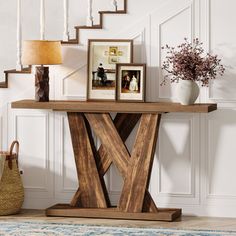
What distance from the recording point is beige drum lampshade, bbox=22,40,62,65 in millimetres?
6164

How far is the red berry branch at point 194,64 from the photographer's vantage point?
6.00 metres

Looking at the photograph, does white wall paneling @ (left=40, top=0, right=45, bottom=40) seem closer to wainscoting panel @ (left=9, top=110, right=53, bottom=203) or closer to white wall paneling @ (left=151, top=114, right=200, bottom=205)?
wainscoting panel @ (left=9, top=110, right=53, bottom=203)

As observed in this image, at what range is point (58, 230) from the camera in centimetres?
579

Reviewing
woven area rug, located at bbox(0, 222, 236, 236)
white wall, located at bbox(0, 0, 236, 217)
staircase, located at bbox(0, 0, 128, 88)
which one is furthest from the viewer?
staircase, located at bbox(0, 0, 128, 88)

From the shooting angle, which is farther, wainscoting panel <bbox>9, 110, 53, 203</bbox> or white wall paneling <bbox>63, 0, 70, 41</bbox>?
wainscoting panel <bbox>9, 110, 53, 203</bbox>

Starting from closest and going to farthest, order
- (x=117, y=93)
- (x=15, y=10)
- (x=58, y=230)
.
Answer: (x=58, y=230) < (x=117, y=93) < (x=15, y=10)

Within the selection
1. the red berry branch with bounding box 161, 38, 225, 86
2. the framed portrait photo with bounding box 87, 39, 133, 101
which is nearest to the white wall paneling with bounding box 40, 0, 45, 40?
the framed portrait photo with bounding box 87, 39, 133, 101

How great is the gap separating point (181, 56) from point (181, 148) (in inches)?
30.4

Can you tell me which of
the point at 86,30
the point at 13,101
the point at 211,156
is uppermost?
the point at 86,30

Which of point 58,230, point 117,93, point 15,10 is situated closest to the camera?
point 58,230

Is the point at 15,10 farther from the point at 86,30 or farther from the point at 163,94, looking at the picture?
the point at 163,94

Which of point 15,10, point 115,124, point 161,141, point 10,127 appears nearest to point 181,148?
point 161,141

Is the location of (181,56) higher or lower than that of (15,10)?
lower

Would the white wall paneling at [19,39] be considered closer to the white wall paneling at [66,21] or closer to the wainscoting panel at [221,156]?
the white wall paneling at [66,21]
